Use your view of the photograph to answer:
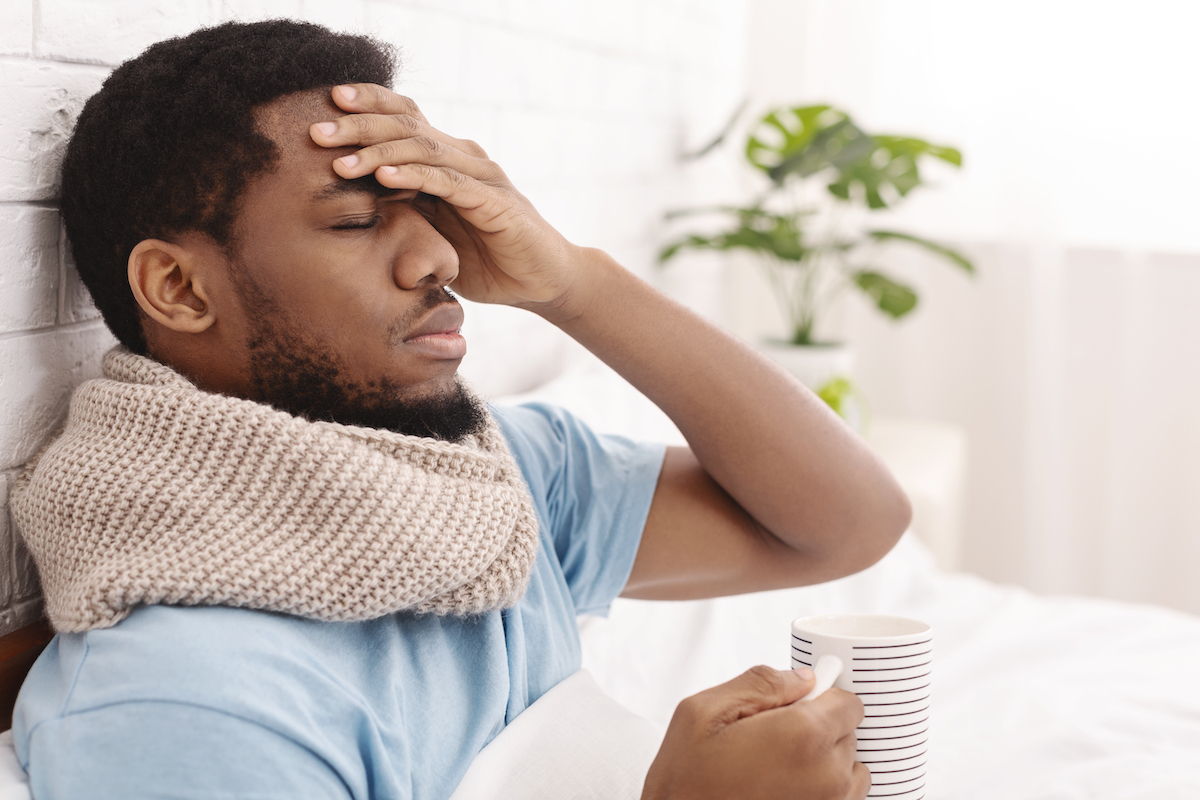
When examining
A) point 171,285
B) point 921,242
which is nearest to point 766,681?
point 171,285

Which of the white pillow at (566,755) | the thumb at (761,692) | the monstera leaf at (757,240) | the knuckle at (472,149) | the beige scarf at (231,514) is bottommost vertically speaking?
the white pillow at (566,755)

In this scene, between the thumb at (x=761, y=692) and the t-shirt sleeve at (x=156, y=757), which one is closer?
the t-shirt sleeve at (x=156, y=757)

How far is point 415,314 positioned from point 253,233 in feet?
0.47

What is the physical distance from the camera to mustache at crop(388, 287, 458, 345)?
32.5 inches

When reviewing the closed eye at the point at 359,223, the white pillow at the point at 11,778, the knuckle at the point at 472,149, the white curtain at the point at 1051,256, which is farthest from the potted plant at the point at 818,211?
the white pillow at the point at 11,778

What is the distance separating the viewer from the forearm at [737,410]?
100cm

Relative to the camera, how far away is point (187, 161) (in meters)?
0.75

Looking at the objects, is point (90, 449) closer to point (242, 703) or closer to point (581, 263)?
point (242, 703)

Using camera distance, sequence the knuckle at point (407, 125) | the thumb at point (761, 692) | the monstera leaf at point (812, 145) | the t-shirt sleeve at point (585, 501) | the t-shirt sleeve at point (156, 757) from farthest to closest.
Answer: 1. the monstera leaf at point (812, 145)
2. the t-shirt sleeve at point (585, 501)
3. the knuckle at point (407, 125)
4. the thumb at point (761, 692)
5. the t-shirt sleeve at point (156, 757)

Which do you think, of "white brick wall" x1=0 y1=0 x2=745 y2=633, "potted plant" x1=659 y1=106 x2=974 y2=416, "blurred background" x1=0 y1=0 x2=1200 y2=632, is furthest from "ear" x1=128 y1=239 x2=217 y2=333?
"potted plant" x1=659 y1=106 x2=974 y2=416

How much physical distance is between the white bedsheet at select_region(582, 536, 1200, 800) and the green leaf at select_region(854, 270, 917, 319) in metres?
0.78

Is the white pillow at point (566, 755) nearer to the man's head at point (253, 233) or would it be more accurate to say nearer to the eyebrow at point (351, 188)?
the man's head at point (253, 233)

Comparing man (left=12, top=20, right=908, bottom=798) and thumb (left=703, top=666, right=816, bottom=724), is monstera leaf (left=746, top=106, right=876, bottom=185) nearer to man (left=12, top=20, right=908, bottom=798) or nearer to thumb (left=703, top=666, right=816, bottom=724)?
man (left=12, top=20, right=908, bottom=798)

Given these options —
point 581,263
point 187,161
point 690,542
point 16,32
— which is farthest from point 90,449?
point 690,542
